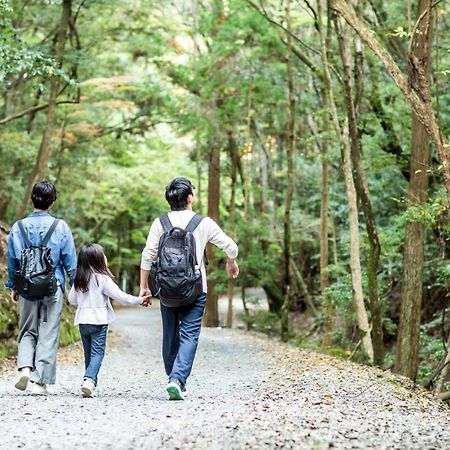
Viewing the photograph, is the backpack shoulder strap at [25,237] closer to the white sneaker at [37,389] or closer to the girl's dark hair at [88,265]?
the girl's dark hair at [88,265]

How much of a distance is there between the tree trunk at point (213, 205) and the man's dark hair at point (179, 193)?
1486 centimetres

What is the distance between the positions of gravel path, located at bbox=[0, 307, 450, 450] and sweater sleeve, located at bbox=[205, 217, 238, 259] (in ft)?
4.20

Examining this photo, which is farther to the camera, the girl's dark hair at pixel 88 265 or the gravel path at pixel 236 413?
the girl's dark hair at pixel 88 265

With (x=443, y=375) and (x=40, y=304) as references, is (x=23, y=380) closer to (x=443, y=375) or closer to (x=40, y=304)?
(x=40, y=304)

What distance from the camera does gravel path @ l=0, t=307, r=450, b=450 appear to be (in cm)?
415

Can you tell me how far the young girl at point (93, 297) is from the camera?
642 cm

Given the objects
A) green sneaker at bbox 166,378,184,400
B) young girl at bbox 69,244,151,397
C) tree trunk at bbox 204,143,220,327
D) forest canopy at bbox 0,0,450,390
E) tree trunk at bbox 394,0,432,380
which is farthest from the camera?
tree trunk at bbox 204,143,220,327

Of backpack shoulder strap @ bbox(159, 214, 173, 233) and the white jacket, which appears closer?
backpack shoulder strap @ bbox(159, 214, 173, 233)

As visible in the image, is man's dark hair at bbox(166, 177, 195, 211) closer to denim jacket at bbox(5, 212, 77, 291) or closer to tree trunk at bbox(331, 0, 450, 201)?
denim jacket at bbox(5, 212, 77, 291)

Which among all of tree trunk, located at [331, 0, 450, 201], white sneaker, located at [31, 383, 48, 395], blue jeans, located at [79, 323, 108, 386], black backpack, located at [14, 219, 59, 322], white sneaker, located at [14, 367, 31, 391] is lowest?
white sneaker, located at [31, 383, 48, 395]

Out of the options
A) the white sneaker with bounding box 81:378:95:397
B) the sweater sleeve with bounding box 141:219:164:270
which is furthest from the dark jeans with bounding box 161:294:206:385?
the white sneaker with bounding box 81:378:95:397

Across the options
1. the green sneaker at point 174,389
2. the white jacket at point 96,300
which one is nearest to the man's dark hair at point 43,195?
the white jacket at point 96,300

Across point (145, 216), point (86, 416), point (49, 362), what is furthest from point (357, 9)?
point (145, 216)

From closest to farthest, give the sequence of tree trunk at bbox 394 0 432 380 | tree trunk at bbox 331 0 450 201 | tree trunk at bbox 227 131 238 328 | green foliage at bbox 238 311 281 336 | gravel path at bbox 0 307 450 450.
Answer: gravel path at bbox 0 307 450 450
tree trunk at bbox 331 0 450 201
tree trunk at bbox 394 0 432 380
tree trunk at bbox 227 131 238 328
green foliage at bbox 238 311 281 336
